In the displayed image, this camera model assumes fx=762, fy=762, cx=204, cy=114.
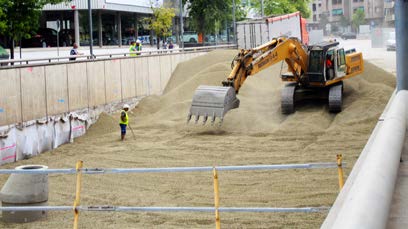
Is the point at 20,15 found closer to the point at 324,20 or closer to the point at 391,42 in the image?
the point at 391,42

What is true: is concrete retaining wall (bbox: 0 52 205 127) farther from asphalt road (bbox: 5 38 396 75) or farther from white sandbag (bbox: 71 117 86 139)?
asphalt road (bbox: 5 38 396 75)

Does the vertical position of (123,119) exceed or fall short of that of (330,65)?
it falls short

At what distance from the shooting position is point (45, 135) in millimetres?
24953

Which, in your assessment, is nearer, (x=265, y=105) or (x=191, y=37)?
(x=265, y=105)

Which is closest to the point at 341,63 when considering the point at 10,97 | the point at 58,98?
the point at 58,98

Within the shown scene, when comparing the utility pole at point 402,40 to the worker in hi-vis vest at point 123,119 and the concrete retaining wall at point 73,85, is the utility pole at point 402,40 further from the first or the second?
the concrete retaining wall at point 73,85

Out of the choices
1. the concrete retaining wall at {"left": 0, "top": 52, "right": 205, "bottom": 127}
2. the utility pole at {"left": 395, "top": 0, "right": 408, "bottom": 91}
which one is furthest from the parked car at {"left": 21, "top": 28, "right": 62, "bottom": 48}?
the utility pole at {"left": 395, "top": 0, "right": 408, "bottom": 91}

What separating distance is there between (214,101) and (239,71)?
135 cm

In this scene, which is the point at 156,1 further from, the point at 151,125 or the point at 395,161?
the point at 395,161

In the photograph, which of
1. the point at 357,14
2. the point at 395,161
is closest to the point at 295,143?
the point at 395,161

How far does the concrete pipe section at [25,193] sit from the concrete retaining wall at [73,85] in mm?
10651

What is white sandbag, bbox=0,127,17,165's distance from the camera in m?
21.9

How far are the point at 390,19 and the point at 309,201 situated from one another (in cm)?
5276

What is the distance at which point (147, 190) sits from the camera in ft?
56.5
